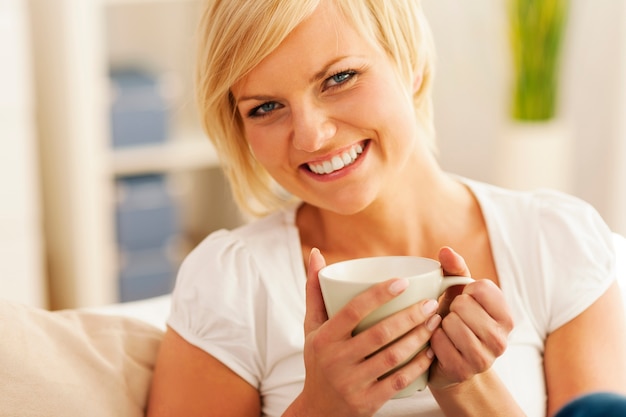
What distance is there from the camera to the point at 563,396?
3.93 ft

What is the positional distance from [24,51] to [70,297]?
780 millimetres

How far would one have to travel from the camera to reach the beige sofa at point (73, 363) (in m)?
1.12

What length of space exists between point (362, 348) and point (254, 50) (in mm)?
391

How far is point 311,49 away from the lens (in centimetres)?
117

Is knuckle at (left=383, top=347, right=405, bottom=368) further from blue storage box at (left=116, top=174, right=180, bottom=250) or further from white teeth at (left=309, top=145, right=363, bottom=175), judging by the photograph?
blue storage box at (left=116, top=174, right=180, bottom=250)

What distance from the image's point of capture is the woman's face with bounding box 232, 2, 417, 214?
117 centimetres

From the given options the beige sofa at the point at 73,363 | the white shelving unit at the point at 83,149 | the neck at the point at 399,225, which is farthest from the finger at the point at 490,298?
the white shelving unit at the point at 83,149

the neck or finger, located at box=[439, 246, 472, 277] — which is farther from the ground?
finger, located at box=[439, 246, 472, 277]

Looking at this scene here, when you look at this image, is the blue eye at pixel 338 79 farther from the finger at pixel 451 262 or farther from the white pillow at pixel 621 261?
the white pillow at pixel 621 261

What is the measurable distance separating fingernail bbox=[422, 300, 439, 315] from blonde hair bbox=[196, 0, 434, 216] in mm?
376

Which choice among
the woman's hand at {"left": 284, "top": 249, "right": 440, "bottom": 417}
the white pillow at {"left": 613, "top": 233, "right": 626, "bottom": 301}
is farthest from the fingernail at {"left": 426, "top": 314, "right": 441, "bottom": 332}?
the white pillow at {"left": 613, "top": 233, "right": 626, "bottom": 301}

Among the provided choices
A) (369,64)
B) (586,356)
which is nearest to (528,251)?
(586,356)

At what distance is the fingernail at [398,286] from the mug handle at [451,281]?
0.06m

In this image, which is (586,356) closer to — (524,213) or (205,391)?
(524,213)
